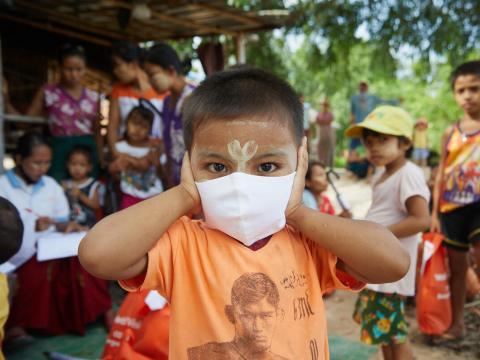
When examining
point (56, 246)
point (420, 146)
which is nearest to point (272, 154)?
point (56, 246)

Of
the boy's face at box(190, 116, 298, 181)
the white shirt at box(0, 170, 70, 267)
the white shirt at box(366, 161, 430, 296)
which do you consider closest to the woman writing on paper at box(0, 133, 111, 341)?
the white shirt at box(0, 170, 70, 267)

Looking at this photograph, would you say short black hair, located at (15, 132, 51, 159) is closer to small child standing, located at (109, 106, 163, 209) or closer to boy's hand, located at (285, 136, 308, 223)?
small child standing, located at (109, 106, 163, 209)

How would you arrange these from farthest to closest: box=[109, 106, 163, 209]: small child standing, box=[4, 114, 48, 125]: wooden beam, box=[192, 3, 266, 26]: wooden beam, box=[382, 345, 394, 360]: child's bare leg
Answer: box=[192, 3, 266, 26]: wooden beam < box=[109, 106, 163, 209]: small child standing < box=[4, 114, 48, 125]: wooden beam < box=[382, 345, 394, 360]: child's bare leg

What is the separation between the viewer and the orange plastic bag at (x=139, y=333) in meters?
2.20

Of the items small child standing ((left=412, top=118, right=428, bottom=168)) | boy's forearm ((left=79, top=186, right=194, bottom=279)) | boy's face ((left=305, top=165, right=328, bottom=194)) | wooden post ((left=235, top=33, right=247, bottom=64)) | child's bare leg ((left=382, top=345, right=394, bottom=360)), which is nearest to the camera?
boy's forearm ((left=79, top=186, right=194, bottom=279))

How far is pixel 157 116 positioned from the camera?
3.82 m

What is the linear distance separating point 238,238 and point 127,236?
295 mm

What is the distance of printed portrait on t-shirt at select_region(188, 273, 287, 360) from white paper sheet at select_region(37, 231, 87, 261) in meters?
2.20

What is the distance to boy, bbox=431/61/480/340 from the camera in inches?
116

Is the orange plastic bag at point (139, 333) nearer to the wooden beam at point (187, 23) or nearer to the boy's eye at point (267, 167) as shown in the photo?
the boy's eye at point (267, 167)

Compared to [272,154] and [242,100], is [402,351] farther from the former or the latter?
[242,100]

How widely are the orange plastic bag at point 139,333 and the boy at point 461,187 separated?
1.97 m

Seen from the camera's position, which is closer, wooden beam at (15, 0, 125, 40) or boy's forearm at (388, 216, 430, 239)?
boy's forearm at (388, 216, 430, 239)

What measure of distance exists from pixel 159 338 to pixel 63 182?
200 cm
